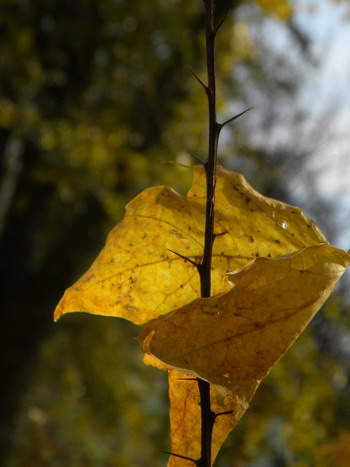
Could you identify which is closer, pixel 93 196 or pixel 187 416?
pixel 187 416

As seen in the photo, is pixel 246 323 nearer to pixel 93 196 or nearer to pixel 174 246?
pixel 174 246

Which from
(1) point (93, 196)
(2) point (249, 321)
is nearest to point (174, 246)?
(2) point (249, 321)

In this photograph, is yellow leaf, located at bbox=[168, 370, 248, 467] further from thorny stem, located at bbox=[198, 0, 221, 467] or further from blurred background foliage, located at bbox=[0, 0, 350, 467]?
blurred background foliage, located at bbox=[0, 0, 350, 467]

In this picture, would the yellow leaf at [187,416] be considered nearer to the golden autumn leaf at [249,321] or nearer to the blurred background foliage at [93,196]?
the golden autumn leaf at [249,321]

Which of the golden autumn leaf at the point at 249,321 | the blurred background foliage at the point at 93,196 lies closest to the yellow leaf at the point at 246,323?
the golden autumn leaf at the point at 249,321

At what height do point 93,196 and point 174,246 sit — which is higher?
point 93,196
